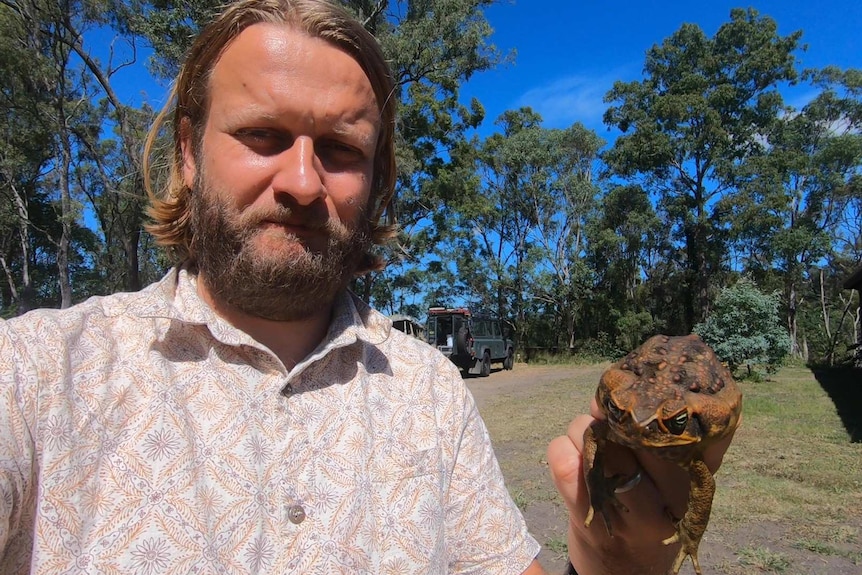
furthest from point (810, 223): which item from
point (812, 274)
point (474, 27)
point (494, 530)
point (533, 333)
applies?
point (494, 530)

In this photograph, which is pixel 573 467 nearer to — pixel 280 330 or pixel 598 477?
pixel 598 477

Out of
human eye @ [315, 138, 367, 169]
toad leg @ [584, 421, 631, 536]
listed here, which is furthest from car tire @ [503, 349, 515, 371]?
toad leg @ [584, 421, 631, 536]

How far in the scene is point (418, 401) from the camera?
5.68 ft

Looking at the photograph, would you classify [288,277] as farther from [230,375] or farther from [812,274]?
[812,274]

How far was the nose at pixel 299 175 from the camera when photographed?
162cm

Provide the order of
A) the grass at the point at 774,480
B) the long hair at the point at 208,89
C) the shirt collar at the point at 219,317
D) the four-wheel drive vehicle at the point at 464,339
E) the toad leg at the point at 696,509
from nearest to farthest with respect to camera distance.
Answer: the toad leg at the point at 696,509 < the shirt collar at the point at 219,317 < the long hair at the point at 208,89 < the grass at the point at 774,480 < the four-wheel drive vehicle at the point at 464,339

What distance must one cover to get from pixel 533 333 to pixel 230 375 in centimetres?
3519

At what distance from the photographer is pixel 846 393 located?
1391 cm

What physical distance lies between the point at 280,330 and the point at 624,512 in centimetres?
109

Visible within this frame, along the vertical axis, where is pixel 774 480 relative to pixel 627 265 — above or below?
below

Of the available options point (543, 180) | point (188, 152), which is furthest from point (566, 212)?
point (188, 152)

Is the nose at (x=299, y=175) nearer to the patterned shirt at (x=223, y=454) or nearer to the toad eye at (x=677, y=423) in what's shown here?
the patterned shirt at (x=223, y=454)

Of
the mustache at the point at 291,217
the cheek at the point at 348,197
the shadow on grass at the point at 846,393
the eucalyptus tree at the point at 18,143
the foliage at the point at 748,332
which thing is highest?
the eucalyptus tree at the point at 18,143

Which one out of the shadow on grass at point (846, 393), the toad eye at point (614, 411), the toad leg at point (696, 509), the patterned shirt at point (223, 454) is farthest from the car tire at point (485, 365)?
the toad eye at point (614, 411)
